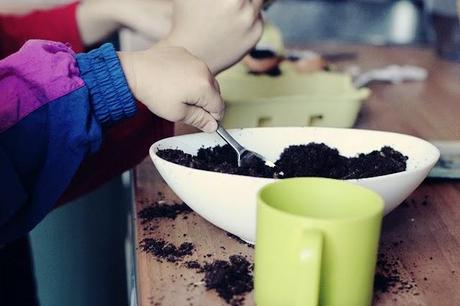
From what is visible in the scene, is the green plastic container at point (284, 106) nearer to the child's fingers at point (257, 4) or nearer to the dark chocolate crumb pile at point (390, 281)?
the child's fingers at point (257, 4)

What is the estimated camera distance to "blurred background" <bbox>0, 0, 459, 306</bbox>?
117 cm

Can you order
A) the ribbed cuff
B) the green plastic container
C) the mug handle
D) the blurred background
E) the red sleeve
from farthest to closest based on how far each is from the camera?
the blurred background, the red sleeve, the green plastic container, the ribbed cuff, the mug handle

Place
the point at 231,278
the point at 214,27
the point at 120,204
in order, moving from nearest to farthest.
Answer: the point at 231,278 < the point at 214,27 < the point at 120,204

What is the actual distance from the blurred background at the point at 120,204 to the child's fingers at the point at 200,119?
0.89 feet

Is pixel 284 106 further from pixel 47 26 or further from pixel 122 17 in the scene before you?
pixel 47 26

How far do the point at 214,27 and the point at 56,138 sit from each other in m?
0.26

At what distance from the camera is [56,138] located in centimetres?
63

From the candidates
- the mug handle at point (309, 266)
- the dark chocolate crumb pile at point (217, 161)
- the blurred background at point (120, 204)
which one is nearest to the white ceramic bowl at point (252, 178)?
the dark chocolate crumb pile at point (217, 161)

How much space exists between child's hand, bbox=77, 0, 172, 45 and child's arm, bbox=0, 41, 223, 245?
27cm

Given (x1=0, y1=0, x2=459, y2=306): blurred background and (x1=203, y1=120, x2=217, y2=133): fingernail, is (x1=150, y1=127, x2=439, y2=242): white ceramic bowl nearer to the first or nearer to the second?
(x1=203, y1=120, x2=217, y2=133): fingernail

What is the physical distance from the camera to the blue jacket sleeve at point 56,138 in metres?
0.61

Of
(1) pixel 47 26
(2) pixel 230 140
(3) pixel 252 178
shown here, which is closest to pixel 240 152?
(2) pixel 230 140

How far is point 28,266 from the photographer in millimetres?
1087

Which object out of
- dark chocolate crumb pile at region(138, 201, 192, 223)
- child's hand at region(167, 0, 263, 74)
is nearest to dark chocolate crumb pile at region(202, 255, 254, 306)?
dark chocolate crumb pile at region(138, 201, 192, 223)
